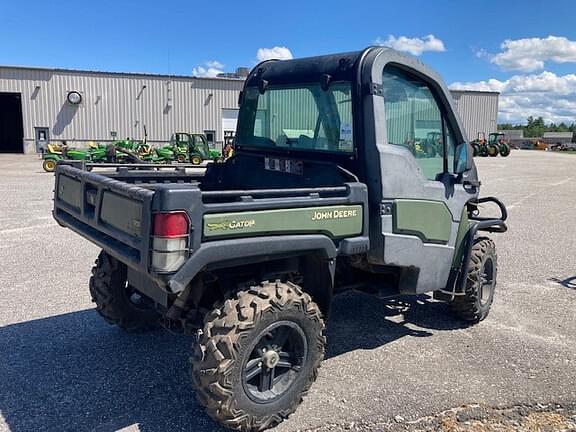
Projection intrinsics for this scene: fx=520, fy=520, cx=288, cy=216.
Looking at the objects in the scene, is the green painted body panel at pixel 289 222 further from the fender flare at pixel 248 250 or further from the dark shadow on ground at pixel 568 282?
the dark shadow on ground at pixel 568 282

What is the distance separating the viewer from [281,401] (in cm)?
327

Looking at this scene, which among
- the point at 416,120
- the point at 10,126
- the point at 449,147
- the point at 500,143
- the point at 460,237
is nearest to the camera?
the point at 416,120

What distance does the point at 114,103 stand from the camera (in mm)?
36312

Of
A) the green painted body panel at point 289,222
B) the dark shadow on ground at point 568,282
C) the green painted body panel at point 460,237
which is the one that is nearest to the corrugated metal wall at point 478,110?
the dark shadow on ground at point 568,282

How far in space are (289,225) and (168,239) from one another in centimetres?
78

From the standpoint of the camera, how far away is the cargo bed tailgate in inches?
111

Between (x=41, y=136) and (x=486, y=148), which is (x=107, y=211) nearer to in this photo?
(x=41, y=136)

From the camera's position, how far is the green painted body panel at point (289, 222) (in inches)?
113

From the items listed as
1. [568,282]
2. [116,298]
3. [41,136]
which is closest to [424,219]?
[116,298]

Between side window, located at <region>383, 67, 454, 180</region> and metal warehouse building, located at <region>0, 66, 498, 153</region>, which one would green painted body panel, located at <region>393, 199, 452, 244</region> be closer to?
side window, located at <region>383, 67, 454, 180</region>

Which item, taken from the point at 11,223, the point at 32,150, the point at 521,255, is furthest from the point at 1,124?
the point at 521,255

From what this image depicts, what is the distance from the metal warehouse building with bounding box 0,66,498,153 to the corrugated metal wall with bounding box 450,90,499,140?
2370 centimetres

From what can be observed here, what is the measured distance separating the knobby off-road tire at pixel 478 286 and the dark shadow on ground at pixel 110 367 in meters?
0.24

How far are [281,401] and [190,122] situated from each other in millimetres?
36333
